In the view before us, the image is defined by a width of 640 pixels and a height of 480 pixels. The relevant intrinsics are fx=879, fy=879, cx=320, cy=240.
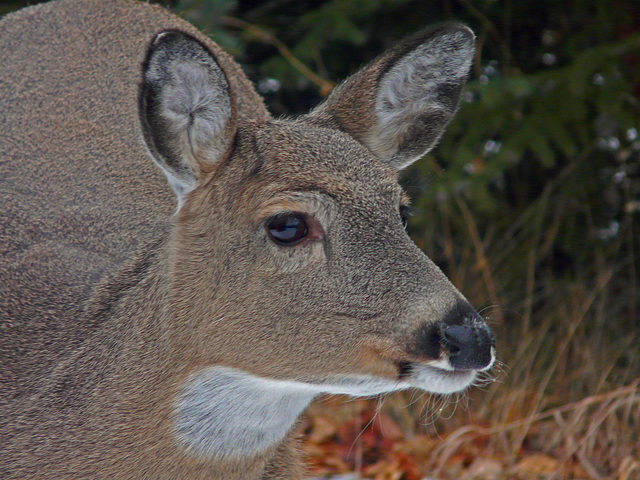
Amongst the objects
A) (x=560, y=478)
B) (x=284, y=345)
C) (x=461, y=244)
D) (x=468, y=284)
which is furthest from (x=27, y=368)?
(x=461, y=244)

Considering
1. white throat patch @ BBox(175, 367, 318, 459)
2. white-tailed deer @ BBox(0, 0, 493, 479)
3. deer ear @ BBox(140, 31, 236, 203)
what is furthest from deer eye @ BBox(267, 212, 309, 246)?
white throat patch @ BBox(175, 367, 318, 459)

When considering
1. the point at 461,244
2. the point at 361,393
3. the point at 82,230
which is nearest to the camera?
the point at 361,393

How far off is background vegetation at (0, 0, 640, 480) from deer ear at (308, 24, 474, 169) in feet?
3.37

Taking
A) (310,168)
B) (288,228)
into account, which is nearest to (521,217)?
(310,168)

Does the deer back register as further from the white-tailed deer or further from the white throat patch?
the white throat patch

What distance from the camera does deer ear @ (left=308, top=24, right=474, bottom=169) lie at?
309cm

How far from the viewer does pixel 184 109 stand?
2598 millimetres

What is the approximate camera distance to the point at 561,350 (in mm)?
A: 5043

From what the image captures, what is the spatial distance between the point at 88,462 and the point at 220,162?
1.01 metres

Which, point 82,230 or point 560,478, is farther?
point 560,478

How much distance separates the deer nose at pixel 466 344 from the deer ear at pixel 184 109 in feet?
2.95

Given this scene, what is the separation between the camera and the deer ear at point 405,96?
3.09 metres

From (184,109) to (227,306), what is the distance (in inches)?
23.4

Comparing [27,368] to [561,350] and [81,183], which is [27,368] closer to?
[81,183]
